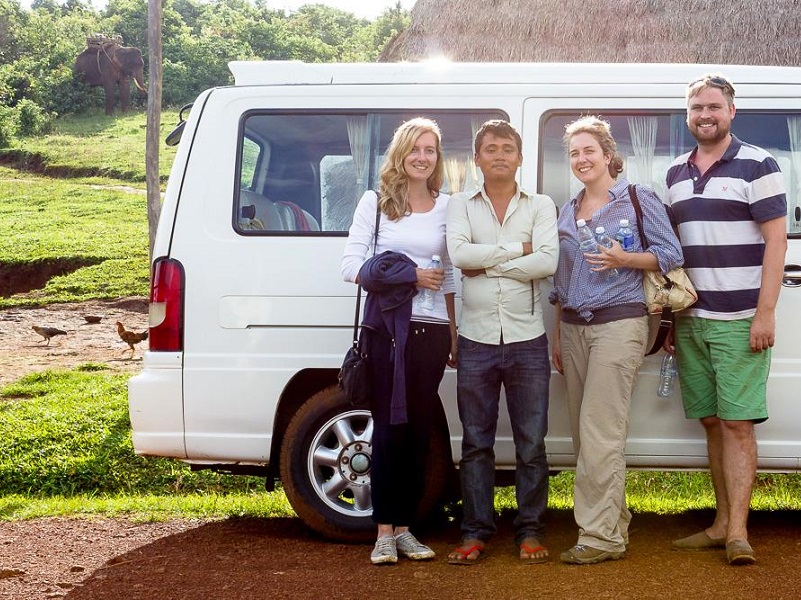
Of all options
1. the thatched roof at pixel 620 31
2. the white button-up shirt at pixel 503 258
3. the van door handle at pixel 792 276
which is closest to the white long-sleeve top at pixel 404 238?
the white button-up shirt at pixel 503 258

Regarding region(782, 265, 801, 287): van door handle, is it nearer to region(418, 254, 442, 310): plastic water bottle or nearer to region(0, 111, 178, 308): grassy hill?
region(418, 254, 442, 310): plastic water bottle

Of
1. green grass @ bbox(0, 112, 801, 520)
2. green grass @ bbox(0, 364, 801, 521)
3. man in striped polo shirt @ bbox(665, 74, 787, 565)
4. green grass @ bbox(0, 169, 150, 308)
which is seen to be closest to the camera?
man in striped polo shirt @ bbox(665, 74, 787, 565)

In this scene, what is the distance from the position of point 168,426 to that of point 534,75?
223cm

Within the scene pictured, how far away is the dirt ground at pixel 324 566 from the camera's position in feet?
13.4

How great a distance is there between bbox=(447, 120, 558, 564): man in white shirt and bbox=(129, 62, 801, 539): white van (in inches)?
12.9

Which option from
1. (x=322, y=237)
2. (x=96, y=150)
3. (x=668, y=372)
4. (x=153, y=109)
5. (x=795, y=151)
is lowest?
(x=668, y=372)

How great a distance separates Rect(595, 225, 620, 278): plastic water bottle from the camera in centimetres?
424

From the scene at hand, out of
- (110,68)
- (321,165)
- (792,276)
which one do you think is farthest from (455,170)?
(110,68)

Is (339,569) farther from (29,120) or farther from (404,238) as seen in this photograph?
(29,120)

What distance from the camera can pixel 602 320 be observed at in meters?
4.28

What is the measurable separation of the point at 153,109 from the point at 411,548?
924cm

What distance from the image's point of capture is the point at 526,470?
4430mm

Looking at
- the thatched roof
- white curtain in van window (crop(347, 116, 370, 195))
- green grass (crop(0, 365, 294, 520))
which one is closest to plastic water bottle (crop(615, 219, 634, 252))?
white curtain in van window (crop(347, 116, 370, 195))

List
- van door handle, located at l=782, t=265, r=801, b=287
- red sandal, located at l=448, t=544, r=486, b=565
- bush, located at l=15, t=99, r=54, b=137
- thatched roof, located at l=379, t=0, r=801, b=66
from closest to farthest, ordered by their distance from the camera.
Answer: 1. red sandal, located at l=448, t=544, r=486, b=565
2. van door handle, located at l=782, t=265, r=801, b=287
3. thatched roof, located at l=379, t=0, r=801, b=66
4. bush, located at l=15, t=99, r=54, b=137
